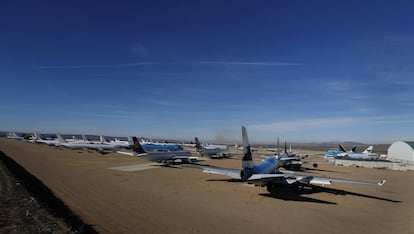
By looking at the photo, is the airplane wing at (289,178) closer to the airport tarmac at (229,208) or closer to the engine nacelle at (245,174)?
the engine nacelle at (245,174)

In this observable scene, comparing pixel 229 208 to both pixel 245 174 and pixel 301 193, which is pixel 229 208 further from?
pixel 301 193

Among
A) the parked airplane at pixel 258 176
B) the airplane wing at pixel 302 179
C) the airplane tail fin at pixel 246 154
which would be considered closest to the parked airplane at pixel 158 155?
the parked airplane at pixel 258 176

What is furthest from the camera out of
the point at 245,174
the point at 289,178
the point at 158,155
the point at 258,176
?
the point at 158,155

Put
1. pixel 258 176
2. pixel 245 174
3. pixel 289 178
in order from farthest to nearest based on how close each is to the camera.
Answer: pixel 289 178, pixel 245 174, pixel 258 176

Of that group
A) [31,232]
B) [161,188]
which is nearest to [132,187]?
[161,188]

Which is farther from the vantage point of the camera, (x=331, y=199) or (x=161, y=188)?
(x=161, y=188)

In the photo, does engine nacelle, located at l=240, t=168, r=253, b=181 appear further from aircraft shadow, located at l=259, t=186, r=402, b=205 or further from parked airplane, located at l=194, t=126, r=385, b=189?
aircraft shadow, located at l=259, t=186, r=402, b=205

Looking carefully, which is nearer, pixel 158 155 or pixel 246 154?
pixel 246 154

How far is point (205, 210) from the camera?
14.8 m

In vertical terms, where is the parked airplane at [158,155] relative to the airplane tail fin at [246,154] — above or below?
below

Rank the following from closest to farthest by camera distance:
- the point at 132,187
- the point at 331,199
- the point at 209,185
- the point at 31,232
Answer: the point at 31,232, the point at 331,199, the point at 132,187, the point at 209,185

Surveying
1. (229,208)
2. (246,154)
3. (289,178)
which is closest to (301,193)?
(289,178)

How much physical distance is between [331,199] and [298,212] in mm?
5800

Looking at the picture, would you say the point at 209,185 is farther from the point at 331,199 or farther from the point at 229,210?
the point at 331,199
